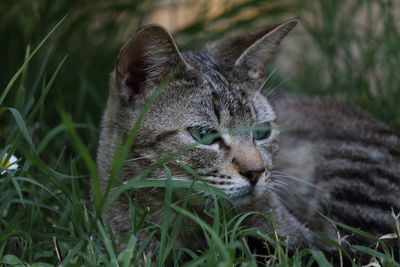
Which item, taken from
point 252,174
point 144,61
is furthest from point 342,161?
point 144,61

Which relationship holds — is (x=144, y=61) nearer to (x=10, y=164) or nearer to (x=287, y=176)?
(x=10, y=164)

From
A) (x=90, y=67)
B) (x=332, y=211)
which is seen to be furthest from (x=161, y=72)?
(x=90, y=67)

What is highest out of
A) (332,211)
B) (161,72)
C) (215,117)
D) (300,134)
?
(161,72)

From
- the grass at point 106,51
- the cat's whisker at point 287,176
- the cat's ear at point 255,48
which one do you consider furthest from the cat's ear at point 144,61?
the grass at point 106,51

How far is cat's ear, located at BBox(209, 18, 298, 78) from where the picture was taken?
3.30 metres

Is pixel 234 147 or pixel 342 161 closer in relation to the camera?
pixel 234 147

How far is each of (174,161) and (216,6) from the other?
2.67 meters

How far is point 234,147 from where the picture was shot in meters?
2.88

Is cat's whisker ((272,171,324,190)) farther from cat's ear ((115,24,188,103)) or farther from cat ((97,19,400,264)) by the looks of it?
cat's ear ((115,24,188,103))

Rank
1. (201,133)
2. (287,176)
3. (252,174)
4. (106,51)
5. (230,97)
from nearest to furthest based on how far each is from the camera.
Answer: (252,174) → (201,133) → (230,97) → (287,176) → (106,51)

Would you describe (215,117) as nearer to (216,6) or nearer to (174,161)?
(174,161)

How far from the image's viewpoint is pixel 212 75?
3176 mm

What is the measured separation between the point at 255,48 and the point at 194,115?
57 centimetres

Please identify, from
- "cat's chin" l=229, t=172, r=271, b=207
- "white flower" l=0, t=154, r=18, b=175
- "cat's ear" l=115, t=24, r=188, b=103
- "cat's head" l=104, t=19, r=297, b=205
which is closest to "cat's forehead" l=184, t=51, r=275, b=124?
"cat's head" l=104, t=19, r=297, b=205
